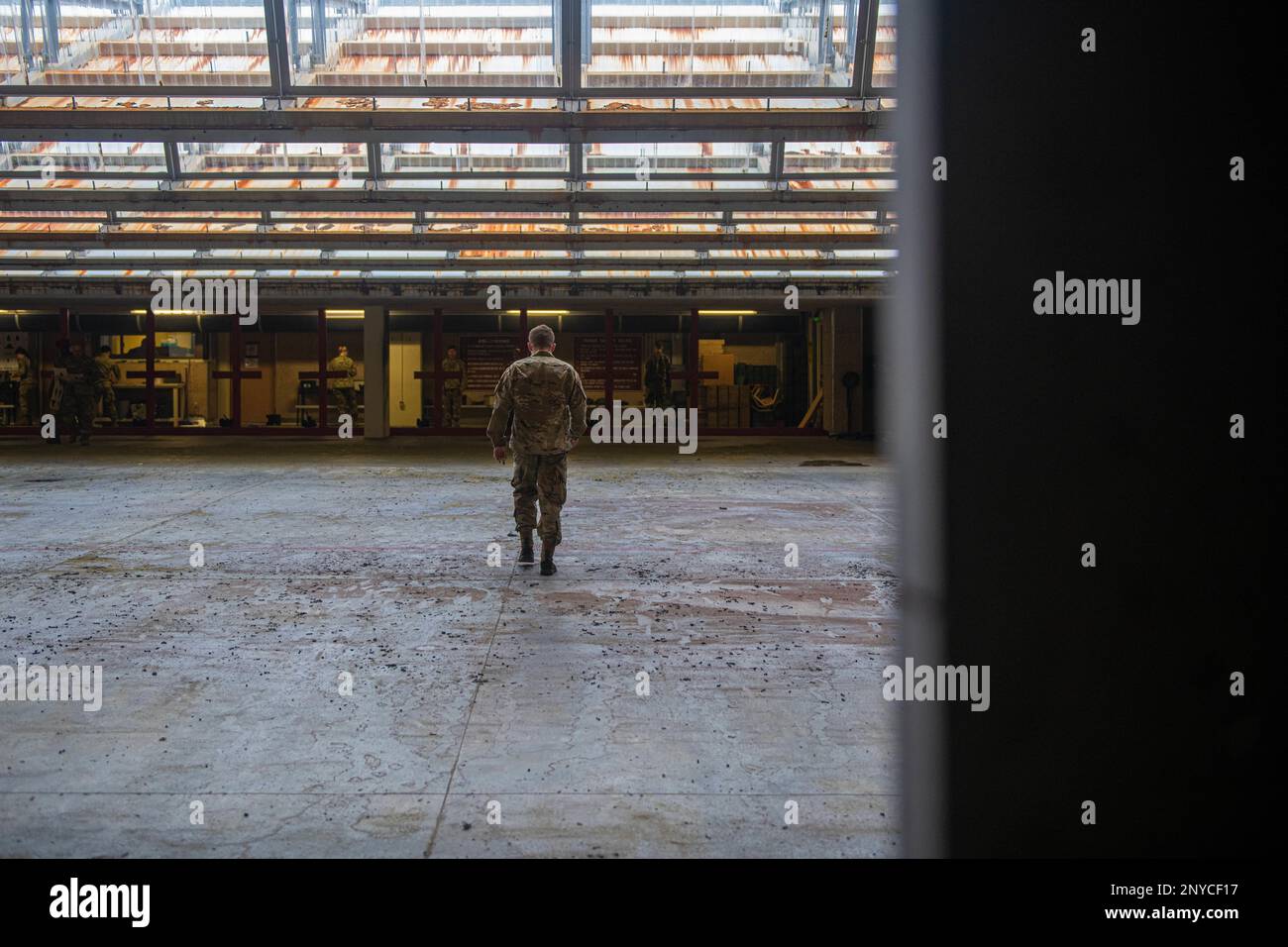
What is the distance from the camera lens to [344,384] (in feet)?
67.5

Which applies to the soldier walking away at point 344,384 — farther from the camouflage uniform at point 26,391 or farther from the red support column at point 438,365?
the camouflage uniform at point 26,391

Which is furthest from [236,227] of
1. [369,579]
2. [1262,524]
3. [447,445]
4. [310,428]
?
[1262,524]

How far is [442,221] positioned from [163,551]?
24.7 feet

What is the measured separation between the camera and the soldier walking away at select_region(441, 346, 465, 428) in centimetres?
2020

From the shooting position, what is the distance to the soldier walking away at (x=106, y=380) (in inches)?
707

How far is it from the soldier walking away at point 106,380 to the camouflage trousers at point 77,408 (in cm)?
24

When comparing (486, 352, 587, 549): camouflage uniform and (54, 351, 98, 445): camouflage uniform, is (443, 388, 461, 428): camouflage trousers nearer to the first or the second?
(54, 351, 98, 445): camouflage uniform

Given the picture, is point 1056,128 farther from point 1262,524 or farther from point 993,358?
point 1262,524

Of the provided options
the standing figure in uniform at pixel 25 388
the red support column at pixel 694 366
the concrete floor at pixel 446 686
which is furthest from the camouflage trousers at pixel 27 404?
the concrete floor at pixel 446 686

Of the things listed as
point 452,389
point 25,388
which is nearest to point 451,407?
point 452,389

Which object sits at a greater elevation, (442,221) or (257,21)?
(257,21)

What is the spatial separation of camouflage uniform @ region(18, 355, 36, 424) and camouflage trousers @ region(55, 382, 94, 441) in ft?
11.5

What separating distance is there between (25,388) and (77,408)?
13.7ft
